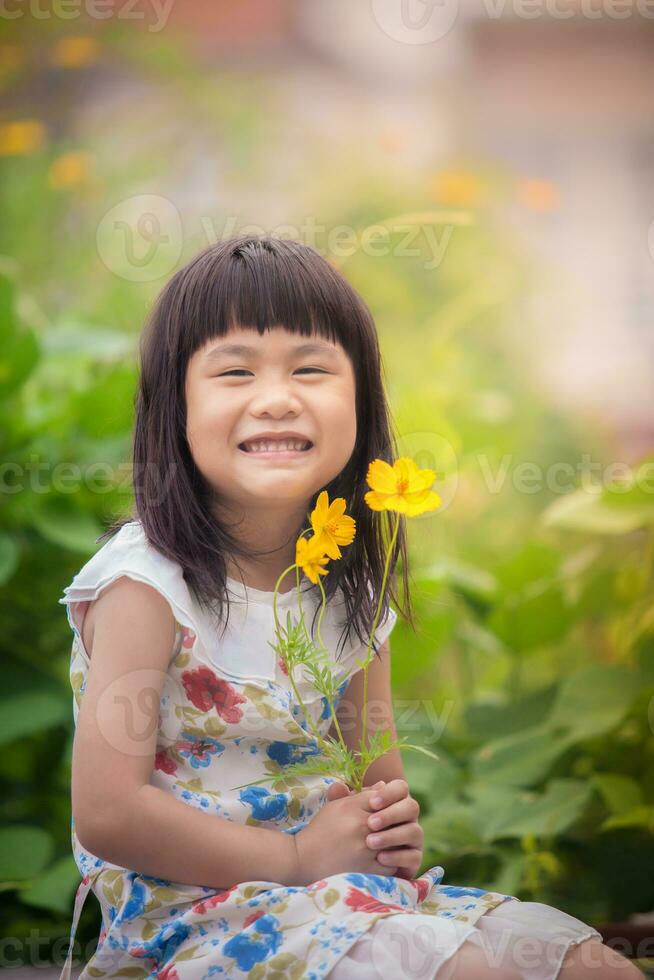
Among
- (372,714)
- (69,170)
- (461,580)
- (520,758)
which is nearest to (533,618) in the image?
(461,580)

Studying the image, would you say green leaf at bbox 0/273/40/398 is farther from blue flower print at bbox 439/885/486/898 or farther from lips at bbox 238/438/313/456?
blue flower print at bbox 439/885/486/898

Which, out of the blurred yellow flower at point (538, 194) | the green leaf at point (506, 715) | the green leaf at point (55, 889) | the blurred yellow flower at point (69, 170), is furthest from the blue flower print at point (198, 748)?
the blurred yellow flower at point (538, 194)

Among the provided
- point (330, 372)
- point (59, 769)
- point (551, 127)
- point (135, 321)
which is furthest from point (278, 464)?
point (551, 127)

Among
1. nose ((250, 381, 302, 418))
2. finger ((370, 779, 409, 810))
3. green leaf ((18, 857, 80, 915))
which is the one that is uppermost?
nose ((250, 381, 302, 418))

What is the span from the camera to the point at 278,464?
0.99m

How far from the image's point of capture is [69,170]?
2.43 m

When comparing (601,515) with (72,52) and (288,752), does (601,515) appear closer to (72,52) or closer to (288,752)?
(288,752)

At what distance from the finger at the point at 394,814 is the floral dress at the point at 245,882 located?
48 millimetres

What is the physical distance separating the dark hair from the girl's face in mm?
17

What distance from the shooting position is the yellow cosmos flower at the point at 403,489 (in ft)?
3.06

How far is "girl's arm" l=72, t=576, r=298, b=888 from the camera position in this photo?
921 millimetres

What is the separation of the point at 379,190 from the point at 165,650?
1887 millimetres

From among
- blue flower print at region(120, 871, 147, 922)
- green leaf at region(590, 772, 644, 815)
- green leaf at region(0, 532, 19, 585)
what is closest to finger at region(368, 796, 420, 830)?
blue flower print at region(120, 871, 147, 922)

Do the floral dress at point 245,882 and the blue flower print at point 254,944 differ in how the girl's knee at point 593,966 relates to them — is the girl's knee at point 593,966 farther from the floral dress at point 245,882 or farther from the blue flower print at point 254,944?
the blue flower print at point 254,944
